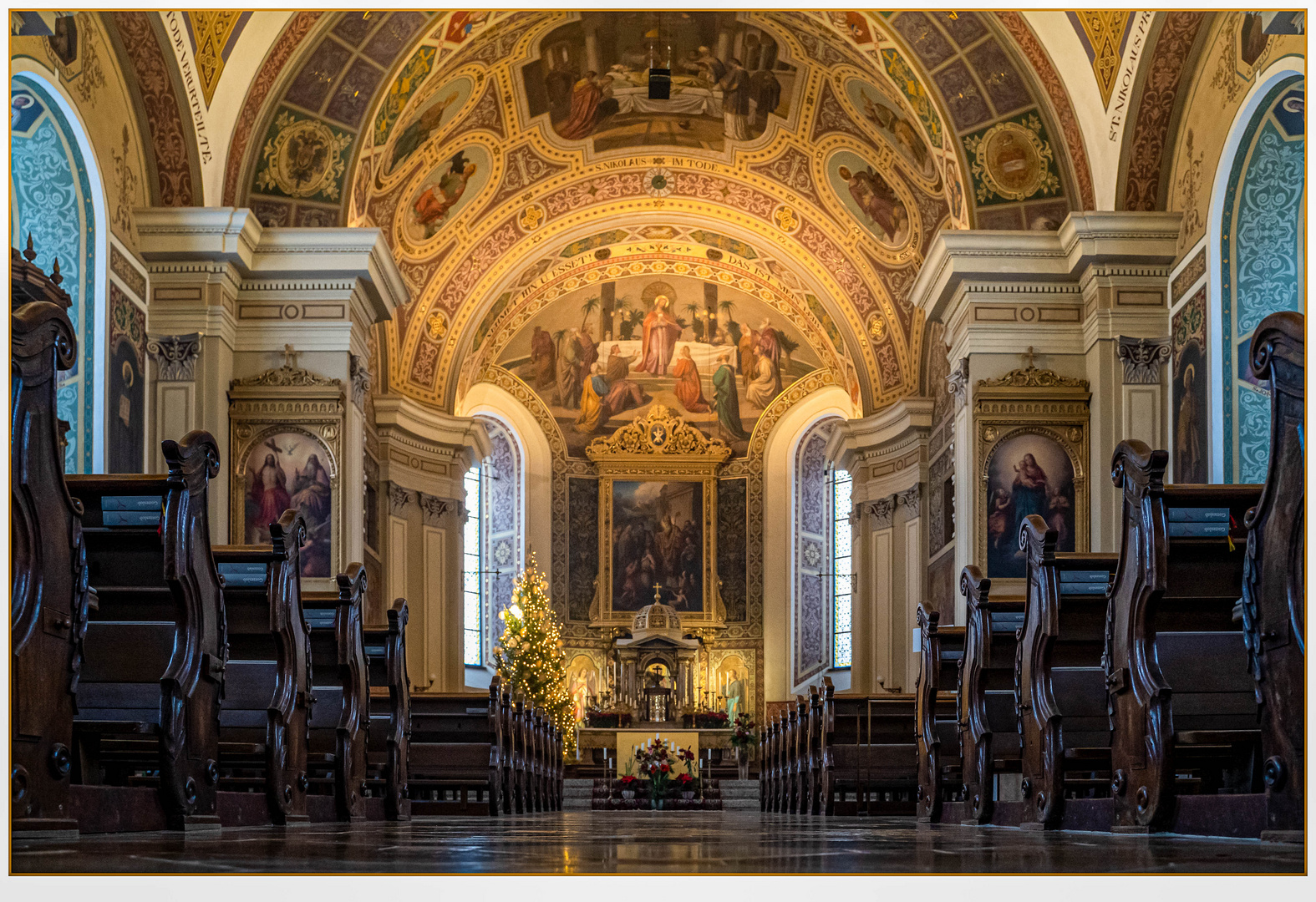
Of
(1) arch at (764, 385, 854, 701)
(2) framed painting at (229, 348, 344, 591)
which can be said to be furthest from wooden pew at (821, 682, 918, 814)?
(1) arch at (764, 385, 854, 701)

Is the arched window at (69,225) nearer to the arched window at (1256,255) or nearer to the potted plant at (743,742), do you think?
the arched window at (1256,255)

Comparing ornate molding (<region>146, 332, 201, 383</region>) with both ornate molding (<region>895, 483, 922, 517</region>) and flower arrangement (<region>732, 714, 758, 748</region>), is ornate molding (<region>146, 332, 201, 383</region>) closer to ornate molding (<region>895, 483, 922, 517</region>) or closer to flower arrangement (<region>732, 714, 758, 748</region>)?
ornate molding (<region>895, 483, 922, 517</region>)

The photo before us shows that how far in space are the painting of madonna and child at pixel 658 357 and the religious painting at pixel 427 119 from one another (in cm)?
735

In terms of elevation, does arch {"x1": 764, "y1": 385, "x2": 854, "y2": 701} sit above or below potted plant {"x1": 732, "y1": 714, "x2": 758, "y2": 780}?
above

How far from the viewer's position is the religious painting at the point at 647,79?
18.4m

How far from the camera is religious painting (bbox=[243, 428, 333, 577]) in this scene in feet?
50.2

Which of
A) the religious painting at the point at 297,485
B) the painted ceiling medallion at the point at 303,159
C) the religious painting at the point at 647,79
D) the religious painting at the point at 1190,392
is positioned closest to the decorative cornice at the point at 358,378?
the religious painting at the point at 297,485

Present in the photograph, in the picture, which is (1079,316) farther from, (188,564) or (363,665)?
(188,564)

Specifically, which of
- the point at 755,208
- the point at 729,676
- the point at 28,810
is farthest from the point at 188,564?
the point at 729,676

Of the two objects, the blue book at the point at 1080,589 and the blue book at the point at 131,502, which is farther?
the blue book at the point at 1080,589

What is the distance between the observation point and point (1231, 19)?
13258mm

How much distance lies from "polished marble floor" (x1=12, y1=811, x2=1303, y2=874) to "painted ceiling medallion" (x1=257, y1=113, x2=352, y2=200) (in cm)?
1151

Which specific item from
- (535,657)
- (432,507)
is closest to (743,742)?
(535,657)

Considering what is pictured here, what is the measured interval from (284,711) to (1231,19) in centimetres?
1024
